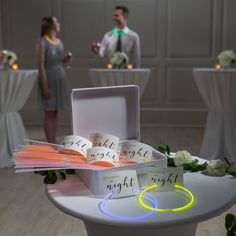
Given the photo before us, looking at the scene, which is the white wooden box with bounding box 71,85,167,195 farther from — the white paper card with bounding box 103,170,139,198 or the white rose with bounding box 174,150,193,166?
the white paper card with bounding box 103,170,139,198

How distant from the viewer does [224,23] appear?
227 inches

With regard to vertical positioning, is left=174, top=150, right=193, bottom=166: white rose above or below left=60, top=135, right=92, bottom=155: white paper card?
below

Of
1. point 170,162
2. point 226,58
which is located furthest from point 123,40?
point 170,162

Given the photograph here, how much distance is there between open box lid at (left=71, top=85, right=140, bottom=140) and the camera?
4.63 ft

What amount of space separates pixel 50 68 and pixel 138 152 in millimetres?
3272

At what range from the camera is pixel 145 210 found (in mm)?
1031

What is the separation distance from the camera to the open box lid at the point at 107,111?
4.63 feet

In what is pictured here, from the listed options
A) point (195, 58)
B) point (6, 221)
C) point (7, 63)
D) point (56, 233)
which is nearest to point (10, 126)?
point (7, 63)

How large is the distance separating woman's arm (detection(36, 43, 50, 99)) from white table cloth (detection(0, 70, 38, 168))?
7.7 inches

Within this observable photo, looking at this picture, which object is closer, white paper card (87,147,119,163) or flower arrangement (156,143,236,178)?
white paper card (87,147,119,163)

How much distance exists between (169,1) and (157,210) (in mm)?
5180

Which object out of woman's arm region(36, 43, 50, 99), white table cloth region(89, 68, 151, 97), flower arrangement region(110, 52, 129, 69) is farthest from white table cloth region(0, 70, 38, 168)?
flower arrangement region(110, 52, 129, 69)

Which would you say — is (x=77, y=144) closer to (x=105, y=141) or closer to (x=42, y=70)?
(x=105, y=141)

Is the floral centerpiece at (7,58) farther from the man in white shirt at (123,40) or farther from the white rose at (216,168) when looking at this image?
the white rose at (216,168)
